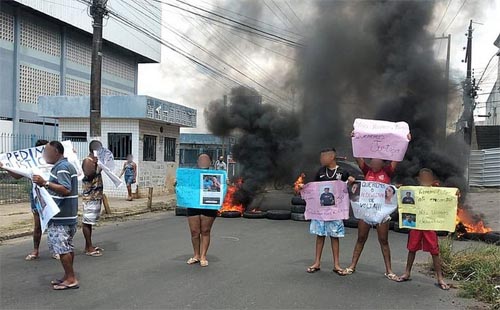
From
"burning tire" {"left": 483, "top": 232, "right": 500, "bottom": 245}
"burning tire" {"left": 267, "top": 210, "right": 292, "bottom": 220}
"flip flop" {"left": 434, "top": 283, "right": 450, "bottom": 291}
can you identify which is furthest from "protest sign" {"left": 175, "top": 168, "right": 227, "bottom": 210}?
"burning tire" {"left": 267, "top": 210, "right": 292, "bottom": 220}

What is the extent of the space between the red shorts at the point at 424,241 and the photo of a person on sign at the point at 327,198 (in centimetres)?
Answer: 109

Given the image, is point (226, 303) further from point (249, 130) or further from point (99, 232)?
point (249, 130)

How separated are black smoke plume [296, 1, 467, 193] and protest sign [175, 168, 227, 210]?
284 inches

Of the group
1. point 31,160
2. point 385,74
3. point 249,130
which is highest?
point 385,74

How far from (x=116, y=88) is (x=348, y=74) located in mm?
28903

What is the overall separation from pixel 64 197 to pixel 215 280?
206 cm

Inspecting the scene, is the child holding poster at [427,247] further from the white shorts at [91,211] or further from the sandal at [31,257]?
the sandal at [31,257]

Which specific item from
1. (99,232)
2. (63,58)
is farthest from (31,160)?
(63,58)

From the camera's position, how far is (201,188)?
698 cm

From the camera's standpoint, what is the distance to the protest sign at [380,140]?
Result: 6250 millimetres

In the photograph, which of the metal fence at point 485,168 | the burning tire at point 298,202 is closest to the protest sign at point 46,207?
the burning tire at point 298,202

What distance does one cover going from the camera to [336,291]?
5641mm

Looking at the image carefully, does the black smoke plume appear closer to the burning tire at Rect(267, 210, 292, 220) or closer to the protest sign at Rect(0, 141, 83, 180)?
the burning tire at Rect(267, 210, 292, 220)

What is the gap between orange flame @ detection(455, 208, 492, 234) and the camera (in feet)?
34.0
